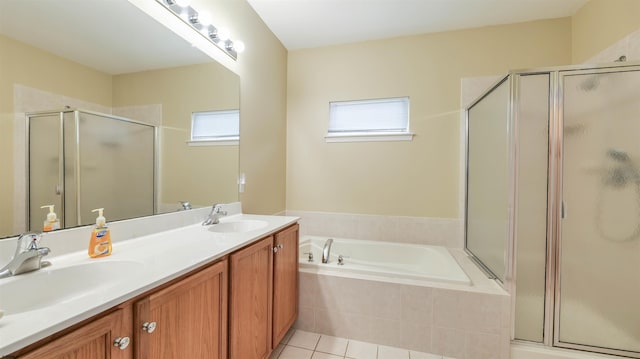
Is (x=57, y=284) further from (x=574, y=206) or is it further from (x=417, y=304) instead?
(x=574, y=206)

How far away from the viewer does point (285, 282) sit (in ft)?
5.06

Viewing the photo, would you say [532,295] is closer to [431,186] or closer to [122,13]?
[431,186]

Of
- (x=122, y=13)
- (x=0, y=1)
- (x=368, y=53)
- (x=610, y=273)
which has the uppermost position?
(x=368, y=53)

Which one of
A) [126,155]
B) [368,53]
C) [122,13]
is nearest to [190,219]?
[126,155]

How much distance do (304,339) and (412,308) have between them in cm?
79

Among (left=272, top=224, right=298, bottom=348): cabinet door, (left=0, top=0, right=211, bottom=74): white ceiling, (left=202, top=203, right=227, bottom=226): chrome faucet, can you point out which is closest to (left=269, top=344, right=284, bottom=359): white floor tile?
(left=272, top=224, right=298, bottom=348): cabinet door

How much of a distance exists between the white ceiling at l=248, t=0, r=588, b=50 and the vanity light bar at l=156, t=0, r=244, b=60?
21.4 inches

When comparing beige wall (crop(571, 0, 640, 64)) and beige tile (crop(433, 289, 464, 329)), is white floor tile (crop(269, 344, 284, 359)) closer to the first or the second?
beige tile (crop(433, 289, 464, 329))

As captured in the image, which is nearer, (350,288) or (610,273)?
(610,273)

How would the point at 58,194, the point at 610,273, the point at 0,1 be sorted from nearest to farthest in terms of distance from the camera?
the point at 0,1 < the point at 58,194 < the point at 610,273

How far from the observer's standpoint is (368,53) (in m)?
2.48

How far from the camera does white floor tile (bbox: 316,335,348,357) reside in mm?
1597

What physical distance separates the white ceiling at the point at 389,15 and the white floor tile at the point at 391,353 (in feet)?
8.52

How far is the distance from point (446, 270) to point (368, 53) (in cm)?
216
